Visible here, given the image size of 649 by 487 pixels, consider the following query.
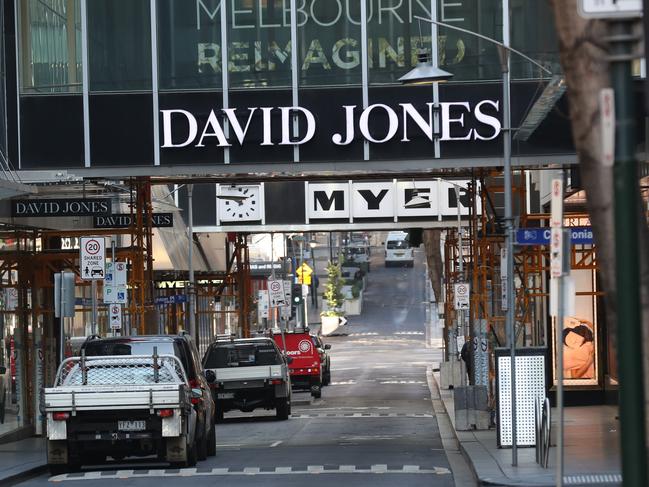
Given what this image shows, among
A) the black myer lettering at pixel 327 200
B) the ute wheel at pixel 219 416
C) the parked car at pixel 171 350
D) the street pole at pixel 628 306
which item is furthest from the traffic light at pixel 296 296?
the street pole at pixel 628 306

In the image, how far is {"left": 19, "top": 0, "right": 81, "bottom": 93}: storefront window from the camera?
95.6ft

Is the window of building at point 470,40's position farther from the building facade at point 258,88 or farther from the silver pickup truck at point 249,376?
the silver pickup truck at point 249,376

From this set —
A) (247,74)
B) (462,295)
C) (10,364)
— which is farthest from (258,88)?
(462,295)

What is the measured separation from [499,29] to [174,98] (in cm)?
640

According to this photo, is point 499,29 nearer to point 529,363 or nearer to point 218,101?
point 218,101

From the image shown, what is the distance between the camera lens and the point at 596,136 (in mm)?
9578

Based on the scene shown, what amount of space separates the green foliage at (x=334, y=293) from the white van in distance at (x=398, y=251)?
2545 centimetres

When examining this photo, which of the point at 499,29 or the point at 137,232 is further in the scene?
the point at 137,232

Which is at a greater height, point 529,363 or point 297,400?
Result: point 529,363

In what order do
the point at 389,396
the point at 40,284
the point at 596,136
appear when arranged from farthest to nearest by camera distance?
the point at 389,396 < the point at 40,284 < the point at 596,136

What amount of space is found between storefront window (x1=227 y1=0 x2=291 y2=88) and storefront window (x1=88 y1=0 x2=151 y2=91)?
1682mm

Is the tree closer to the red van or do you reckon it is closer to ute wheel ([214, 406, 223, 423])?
ute wheel ([214, 406, 223, 423])

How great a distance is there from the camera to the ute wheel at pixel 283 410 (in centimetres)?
3544

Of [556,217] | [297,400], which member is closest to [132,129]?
[556,217]
